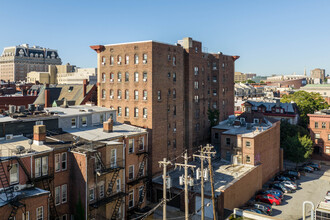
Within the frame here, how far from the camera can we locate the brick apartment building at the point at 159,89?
2031 inches

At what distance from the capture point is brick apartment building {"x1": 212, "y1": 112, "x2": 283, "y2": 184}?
57.9 meters

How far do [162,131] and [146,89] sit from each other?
7.88 metres

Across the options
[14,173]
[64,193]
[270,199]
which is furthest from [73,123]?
[270,199]

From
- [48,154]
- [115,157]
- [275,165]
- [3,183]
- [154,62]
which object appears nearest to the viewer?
[3,183]

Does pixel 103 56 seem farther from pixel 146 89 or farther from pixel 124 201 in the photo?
pixel 124 201

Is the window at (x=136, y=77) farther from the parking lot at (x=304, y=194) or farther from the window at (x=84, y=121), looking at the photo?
the parking lot at (x=304, y=194)

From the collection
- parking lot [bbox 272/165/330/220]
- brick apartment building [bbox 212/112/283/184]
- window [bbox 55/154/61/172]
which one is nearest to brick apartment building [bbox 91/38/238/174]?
brick apartment building [bbox 212/112/283/184]

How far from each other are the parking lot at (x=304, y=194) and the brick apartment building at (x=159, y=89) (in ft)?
66.8

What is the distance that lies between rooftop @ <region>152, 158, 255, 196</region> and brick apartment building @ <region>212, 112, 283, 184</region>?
1985mm

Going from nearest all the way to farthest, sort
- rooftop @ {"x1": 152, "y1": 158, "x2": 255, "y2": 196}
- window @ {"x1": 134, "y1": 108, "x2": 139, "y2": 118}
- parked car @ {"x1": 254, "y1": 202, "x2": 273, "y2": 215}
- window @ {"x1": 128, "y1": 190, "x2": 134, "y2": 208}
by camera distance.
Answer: window @ {"x1": 128, "y1": 190, "x2": 134, "y2": 208}
rooftop @ {"x1": 152, "y1": 158, "x2": 255, "y2": 196}
parked car @ {"x1": 254, "y1": 202, "x2": 273, "y2": 215}
window @ {"x1": 134, "y1": 108, "x2": 139, "y2": 118}

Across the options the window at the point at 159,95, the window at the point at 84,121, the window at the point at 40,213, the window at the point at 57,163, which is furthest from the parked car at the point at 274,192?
→ the window at the point at 40,213

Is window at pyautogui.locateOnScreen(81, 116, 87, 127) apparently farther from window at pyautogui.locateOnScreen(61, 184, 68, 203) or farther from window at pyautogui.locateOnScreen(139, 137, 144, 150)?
window at pyautogui.locateOnScreen(61, 184, 68, 203)

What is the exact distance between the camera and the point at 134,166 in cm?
4512

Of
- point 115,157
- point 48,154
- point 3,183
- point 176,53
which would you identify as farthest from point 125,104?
point 3,183
